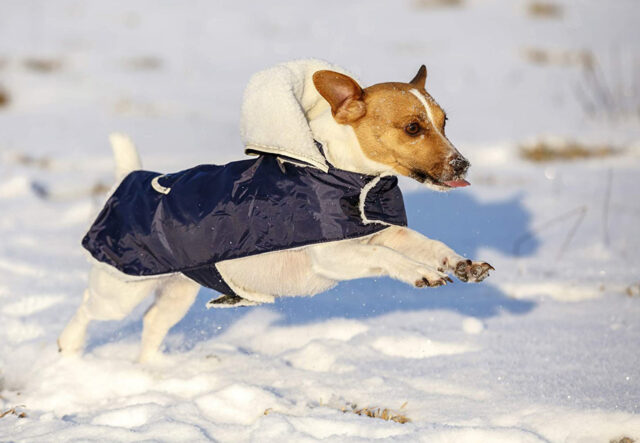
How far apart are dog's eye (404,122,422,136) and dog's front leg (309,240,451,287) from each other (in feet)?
1.59

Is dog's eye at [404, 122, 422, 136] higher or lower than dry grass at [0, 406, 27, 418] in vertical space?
higher

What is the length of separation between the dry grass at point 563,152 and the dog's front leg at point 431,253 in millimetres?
5740

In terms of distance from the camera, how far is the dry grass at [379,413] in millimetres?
3113

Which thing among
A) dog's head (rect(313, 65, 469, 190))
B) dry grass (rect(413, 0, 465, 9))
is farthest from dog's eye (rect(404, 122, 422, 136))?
dry grass (rect(413, 0, 465, 9))

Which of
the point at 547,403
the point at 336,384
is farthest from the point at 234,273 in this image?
the point at 547,403

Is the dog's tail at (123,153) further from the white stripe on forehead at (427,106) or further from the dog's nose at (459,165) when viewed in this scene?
the dog's nose at (459,165)

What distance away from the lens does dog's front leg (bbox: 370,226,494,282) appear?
2910mm

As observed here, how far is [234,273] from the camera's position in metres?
3.40

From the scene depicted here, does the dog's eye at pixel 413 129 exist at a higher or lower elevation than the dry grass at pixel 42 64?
higher

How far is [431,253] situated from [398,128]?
0.54 m

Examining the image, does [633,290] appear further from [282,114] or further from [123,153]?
[123,153]

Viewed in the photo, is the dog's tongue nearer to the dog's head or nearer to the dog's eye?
the dog's head

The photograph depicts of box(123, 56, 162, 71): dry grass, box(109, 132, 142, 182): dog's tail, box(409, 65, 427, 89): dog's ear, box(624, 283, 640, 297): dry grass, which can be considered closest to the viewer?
box(409, 65, 427, 89): dog's ear

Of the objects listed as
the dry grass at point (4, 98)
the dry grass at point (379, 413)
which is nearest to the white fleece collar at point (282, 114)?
the dry grass at point (379, 413)
